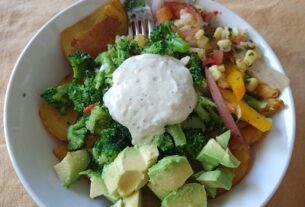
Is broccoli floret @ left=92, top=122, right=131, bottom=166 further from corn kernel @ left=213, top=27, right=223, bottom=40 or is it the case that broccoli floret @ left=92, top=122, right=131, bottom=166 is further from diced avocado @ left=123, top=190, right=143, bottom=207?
corn kernel @ left=213, top=27, right=223, bottom=40

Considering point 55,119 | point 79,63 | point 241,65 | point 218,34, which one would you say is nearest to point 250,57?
point 241,65

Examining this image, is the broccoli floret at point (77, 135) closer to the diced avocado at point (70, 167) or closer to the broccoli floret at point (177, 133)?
the diced avocado at point (70, 167)

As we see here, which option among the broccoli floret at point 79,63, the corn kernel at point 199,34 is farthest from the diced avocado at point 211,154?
the broccoli floret at point 79,63

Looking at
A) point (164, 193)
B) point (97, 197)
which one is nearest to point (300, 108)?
point (164, 193)

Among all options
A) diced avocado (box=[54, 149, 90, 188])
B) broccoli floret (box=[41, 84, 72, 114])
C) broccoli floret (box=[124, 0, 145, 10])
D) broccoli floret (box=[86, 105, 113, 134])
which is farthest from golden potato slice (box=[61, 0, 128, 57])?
diced avocado (box=[54, 149, 90, 188])

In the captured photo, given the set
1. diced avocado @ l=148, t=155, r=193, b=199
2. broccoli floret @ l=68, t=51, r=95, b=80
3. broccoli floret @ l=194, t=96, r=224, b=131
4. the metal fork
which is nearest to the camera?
diced avocado @ l=148, t=155, r=193, b=199

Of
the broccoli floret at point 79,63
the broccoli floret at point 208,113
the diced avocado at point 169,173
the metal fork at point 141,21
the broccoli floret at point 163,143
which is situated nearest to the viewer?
the diced avocado at point 169,173

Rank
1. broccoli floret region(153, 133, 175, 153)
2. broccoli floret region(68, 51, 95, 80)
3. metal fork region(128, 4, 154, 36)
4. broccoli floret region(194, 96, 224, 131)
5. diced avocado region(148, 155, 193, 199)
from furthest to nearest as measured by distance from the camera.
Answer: metal fork region(128, 4, 154, 36) < broccoli floret region(68, 51, 95, 80) < broccoli floret region(194, 96, 224, 131) < broccoli floret region(153, 133, 175, 153) < diced avocado region(148, 155, 193, 199)
